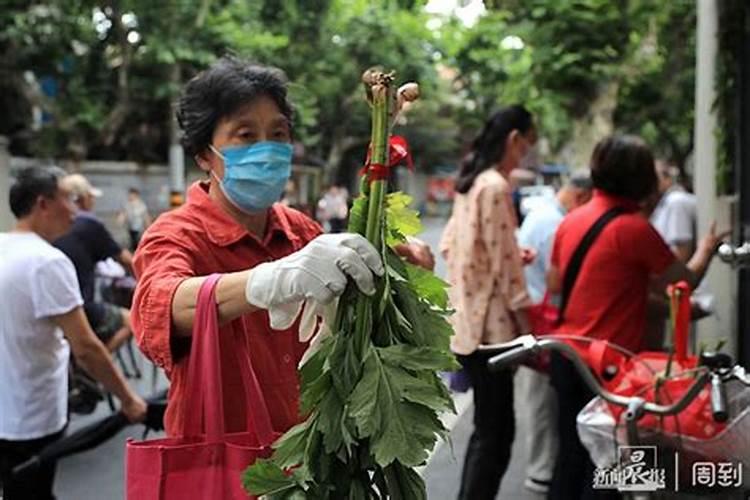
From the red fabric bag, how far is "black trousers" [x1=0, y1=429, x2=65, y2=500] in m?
1.76

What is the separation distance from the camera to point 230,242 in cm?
213

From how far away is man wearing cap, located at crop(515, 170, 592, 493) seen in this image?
4.81 metres

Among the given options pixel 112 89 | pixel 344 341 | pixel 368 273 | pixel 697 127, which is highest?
pixel 112 89

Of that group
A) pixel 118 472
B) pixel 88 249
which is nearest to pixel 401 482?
pixel 118 472

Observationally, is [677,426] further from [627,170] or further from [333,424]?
[627,170]

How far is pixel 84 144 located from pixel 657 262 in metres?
15.8

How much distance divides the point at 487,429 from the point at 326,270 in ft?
7.55

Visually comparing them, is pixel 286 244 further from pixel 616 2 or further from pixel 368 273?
pixel 616 2

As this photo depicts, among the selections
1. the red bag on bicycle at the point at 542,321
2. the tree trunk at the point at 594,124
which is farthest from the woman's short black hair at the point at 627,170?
the tree trunk at the point at 594,124

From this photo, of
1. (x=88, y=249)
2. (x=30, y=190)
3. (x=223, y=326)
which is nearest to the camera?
(x=223, y=326)

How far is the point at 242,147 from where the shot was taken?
214cm

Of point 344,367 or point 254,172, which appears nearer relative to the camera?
point 344,367

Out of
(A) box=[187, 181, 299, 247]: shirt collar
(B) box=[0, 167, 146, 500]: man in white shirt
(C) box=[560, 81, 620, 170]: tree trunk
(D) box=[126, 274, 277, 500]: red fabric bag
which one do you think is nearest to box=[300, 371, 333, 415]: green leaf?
(D) box=[126, 274, 277, 500]: red fabric bag

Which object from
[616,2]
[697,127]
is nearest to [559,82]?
[616,2]
